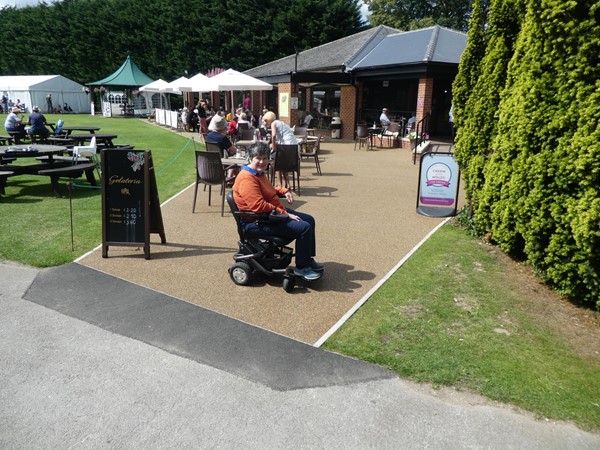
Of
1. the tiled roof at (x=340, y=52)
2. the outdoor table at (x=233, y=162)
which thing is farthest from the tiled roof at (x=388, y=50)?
the outdoor table at (x=233, y=162)

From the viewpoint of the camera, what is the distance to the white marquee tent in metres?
43.5

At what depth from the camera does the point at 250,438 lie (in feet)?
10.0

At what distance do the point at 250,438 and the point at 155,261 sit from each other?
359cm

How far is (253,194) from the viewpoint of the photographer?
17.2ft

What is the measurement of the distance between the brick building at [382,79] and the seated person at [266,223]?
45.6 ft

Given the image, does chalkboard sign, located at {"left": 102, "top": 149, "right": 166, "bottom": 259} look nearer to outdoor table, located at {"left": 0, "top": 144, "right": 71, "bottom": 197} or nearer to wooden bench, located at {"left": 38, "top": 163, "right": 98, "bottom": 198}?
wooden bench, located at {"left": 38, "top": 163, "right": 98, "bottom": 198}

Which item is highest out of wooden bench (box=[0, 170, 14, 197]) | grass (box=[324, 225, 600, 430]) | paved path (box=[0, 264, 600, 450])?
wooden bench (box=[0, 170, 14, 197])

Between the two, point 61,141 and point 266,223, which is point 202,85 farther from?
point 266,223

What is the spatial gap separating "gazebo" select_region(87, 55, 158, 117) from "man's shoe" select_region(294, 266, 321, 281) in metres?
37.2

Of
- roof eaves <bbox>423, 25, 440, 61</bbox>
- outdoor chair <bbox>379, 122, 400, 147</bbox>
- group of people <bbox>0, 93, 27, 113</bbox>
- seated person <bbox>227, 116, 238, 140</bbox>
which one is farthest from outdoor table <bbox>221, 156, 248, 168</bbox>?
group of people <bbox>0, 93, 27, 113</bbox>

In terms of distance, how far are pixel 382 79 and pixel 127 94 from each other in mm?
29677

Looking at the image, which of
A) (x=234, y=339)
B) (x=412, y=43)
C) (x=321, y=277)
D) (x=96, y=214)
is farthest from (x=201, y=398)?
(x=412, y=43)

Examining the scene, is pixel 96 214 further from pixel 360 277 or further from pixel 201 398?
pixel 201 398

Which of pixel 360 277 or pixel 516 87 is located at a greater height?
pixel 516 87
